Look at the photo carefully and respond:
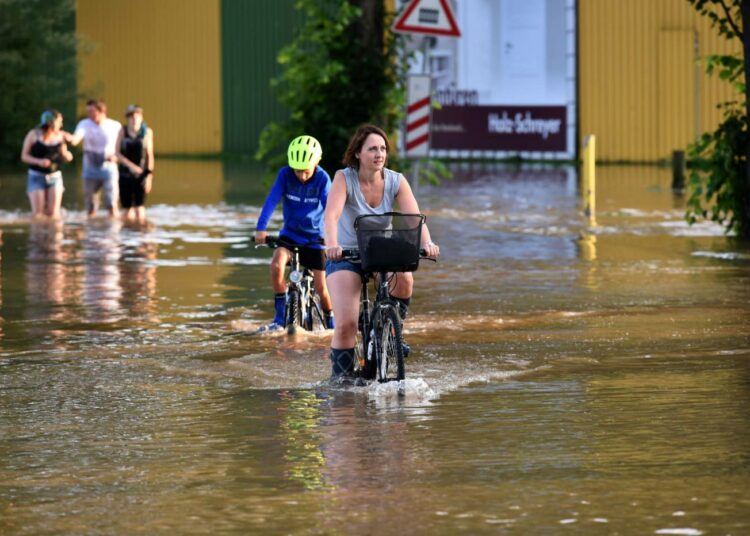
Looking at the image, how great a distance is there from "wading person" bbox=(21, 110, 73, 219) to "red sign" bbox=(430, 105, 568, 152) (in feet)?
50.1

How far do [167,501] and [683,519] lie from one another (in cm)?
212

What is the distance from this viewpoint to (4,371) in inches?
441

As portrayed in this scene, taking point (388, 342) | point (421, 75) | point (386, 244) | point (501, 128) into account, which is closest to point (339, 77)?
point (421, 75)

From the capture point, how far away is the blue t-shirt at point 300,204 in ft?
40.8

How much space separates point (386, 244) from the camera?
959 cm

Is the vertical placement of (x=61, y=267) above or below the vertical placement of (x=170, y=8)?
below

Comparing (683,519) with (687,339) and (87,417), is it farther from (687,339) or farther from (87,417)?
(687,339)

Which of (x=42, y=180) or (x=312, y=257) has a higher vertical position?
(x=42, y=180)

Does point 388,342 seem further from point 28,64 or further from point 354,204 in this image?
point 28,64

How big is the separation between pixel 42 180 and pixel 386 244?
51.6 feet

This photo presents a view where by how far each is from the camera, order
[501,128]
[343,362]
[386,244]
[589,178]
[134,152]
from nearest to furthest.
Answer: [386,244] < [343,362] < [134,152] < [589,178] < [501,128]

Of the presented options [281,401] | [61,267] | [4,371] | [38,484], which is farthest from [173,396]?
[61,267]

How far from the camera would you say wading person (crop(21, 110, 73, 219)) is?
A: 2433 centimetres

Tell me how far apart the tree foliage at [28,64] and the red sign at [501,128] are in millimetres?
9537
